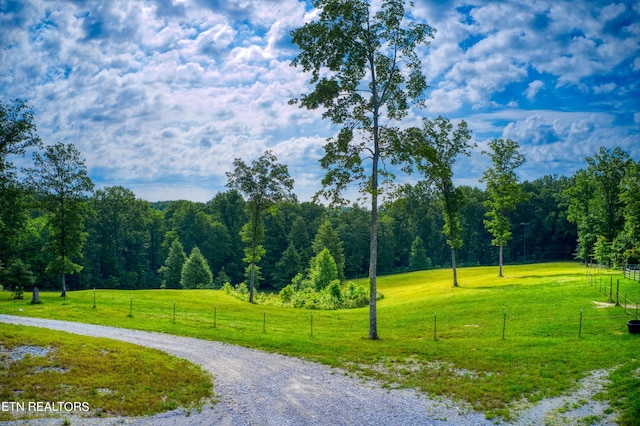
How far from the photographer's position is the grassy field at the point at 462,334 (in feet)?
48.4

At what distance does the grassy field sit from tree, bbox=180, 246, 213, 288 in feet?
115

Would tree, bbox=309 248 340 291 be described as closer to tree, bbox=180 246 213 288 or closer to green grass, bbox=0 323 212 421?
tree, bbox=180 246 213 288

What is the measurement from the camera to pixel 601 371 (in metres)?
15.7

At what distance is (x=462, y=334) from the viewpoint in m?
25.0

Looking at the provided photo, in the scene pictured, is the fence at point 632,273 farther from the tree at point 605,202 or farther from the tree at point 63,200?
the tree at point 63,200

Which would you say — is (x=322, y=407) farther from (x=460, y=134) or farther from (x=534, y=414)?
(x=460, y=134)

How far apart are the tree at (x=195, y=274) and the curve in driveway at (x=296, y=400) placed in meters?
61.9

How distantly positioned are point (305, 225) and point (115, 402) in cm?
9983

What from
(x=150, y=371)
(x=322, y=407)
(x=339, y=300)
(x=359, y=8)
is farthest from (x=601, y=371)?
(x=339, y=300)

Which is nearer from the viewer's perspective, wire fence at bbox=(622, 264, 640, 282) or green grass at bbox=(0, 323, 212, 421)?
green grass at bbox=(0, 323, 212, 421)

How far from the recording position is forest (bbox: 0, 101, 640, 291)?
153 feet

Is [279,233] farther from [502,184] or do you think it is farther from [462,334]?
[462,334]

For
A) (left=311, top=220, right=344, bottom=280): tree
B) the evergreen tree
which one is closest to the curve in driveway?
(left=311, top=220, right=344, bottom=280): tree

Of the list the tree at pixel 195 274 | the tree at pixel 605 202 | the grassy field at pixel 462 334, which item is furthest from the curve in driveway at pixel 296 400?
the tree at pixel 195 274
